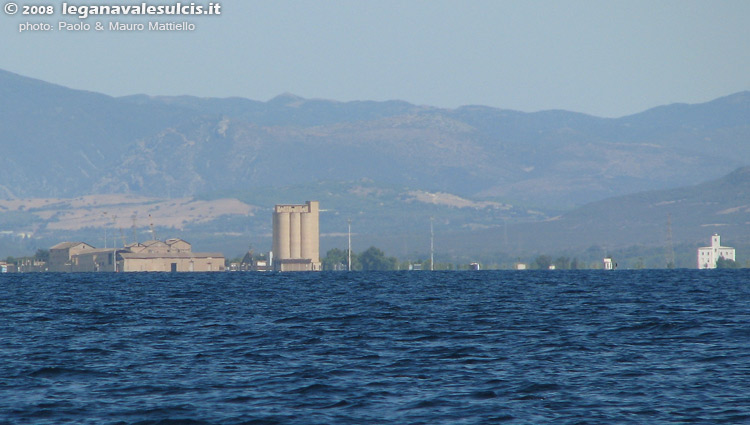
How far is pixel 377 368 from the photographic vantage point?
5434 centimetres

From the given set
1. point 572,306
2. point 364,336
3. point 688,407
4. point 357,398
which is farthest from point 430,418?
point 572,306

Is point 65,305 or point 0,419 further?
point 65,305

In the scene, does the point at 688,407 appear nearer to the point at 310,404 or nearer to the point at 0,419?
the point at 310,404

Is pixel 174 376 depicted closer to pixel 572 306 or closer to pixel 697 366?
pixel 697 366

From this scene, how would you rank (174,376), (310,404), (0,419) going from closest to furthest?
(0,419) < (310,404) < (174,376)

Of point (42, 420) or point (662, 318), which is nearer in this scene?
point (42, 420)

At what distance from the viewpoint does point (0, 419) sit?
41.5m

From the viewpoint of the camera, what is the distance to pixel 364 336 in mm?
69875

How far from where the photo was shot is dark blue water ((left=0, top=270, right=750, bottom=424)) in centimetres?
4316

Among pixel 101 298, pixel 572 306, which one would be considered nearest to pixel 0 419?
pixel 572 306

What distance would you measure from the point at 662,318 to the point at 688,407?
41175 mm

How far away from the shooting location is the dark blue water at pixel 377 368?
43.2 meters

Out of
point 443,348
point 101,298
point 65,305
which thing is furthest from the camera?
point 101,298

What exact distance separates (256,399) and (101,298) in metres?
86.0
